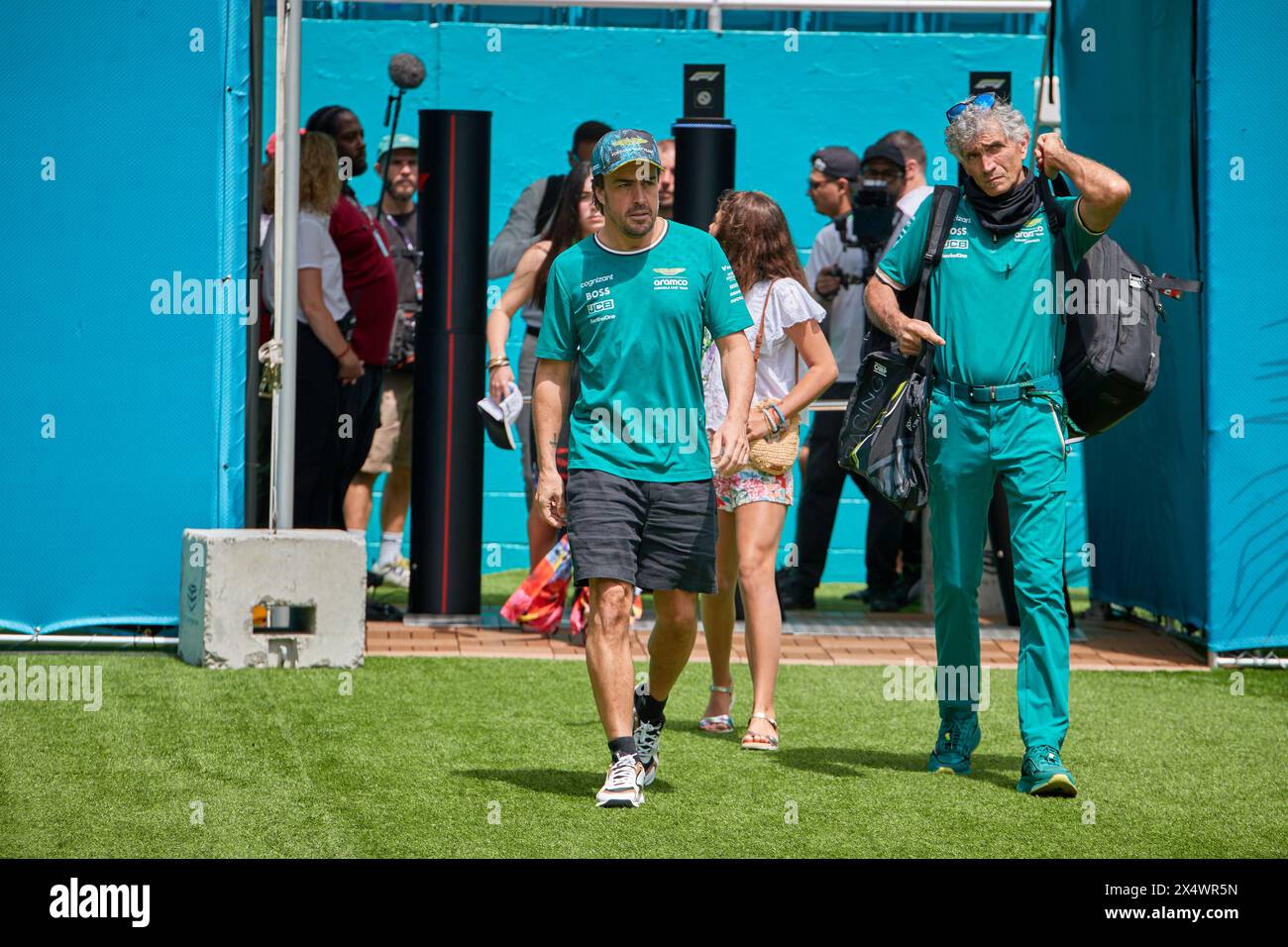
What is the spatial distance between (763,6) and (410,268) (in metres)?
3.01

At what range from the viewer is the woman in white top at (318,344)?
9.77 meters

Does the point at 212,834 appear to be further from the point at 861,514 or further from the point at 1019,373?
the point at 861,514

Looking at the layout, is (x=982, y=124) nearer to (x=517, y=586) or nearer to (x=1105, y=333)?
(x=1105, y=333)

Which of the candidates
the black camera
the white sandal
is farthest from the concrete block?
the black camera

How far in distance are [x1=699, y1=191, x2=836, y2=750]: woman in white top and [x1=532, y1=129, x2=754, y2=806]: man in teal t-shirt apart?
962 mm

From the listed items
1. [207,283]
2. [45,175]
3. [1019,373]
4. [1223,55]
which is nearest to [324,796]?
[1019,373]

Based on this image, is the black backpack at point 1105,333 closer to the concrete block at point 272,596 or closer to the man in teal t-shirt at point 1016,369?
the man in teal t-shirt at point 1016,369

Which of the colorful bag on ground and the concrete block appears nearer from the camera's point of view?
the concrete block

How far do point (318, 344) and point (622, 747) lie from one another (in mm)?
4455

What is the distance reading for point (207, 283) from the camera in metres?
8.77

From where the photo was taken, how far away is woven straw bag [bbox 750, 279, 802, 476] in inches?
280

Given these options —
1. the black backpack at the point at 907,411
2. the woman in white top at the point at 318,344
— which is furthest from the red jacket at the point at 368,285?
the black backpack at the point at 907,411

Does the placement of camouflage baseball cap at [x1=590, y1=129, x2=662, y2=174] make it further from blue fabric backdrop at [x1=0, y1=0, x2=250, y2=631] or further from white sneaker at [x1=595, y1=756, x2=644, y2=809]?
blue fabric backdrop at [x1=0, y1=0, x2=250, y2=631]

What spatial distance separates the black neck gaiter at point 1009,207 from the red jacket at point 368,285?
461cm
